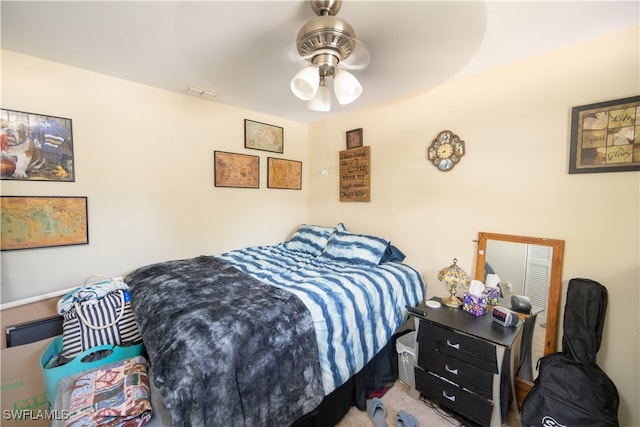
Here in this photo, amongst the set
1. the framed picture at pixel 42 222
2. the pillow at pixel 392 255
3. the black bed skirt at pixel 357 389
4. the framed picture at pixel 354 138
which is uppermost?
the framed picture at pixel 354 138

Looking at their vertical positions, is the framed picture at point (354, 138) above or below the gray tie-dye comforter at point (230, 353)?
above

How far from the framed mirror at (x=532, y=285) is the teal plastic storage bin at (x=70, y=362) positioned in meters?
2.45

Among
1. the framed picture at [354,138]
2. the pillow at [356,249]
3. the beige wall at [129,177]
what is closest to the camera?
the beige wall at [129,177]

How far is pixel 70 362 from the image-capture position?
133 cm

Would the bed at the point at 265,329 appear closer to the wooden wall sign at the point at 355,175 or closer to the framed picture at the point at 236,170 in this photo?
the wooden wall sign at the point at 355,175

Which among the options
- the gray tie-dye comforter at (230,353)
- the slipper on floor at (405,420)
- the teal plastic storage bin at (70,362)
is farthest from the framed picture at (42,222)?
the slipper on floor at (405,420)

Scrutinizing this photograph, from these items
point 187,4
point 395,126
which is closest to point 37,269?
point 187,4

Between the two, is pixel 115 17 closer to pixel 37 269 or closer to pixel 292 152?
pixel 37 269

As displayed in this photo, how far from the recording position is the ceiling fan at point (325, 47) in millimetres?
1145

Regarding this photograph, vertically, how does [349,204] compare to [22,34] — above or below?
below

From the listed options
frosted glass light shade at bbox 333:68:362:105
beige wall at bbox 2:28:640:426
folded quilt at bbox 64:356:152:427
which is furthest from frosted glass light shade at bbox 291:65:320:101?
folded quilt at bbox 64:356:152:427

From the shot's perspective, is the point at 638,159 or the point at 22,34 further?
the point at 22,34

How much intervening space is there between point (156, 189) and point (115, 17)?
131cm

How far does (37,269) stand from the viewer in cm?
183
